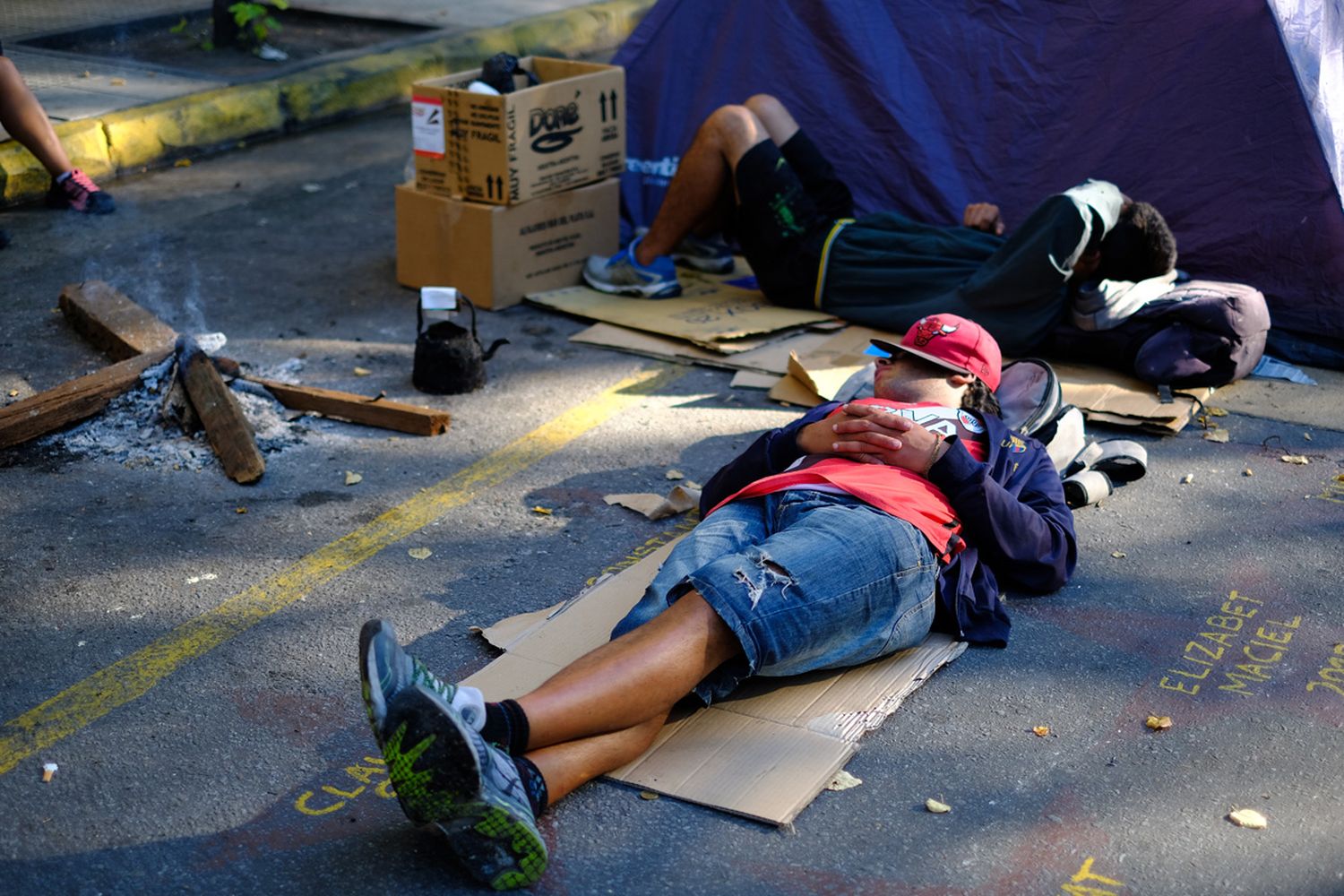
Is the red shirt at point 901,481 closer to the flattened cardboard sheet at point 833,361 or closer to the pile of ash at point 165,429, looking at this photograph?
the flattened cardboard sheet at point 833,361

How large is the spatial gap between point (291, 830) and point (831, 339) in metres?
3.49

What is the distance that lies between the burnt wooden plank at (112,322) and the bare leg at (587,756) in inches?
112

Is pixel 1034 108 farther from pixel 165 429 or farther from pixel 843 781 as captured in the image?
pixel 843 781

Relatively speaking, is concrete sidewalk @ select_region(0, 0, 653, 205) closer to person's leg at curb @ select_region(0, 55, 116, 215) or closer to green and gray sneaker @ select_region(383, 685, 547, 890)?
person's leg at curb @ select_region(0, 55, 116, 215)

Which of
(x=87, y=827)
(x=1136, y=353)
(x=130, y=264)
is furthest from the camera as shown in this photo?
(x=130, y=264)

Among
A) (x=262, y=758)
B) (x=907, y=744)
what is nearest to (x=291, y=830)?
(x=262, y=758)

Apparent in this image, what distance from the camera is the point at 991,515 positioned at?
338 centimetres

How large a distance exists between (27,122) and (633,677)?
5.34 metres

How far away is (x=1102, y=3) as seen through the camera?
588 centimetres

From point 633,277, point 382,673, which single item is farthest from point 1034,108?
point 382,673

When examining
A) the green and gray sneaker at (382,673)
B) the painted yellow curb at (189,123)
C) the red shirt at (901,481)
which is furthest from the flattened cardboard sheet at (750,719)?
the painted yellow curb at (189,123)

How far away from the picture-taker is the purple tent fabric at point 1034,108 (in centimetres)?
561

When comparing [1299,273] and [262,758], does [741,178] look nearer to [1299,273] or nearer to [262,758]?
[1299,273]

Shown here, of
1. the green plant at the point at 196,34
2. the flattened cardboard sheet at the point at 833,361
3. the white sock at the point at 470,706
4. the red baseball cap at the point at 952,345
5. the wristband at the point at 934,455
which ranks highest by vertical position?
the red baseball cap at the point at 952,345
